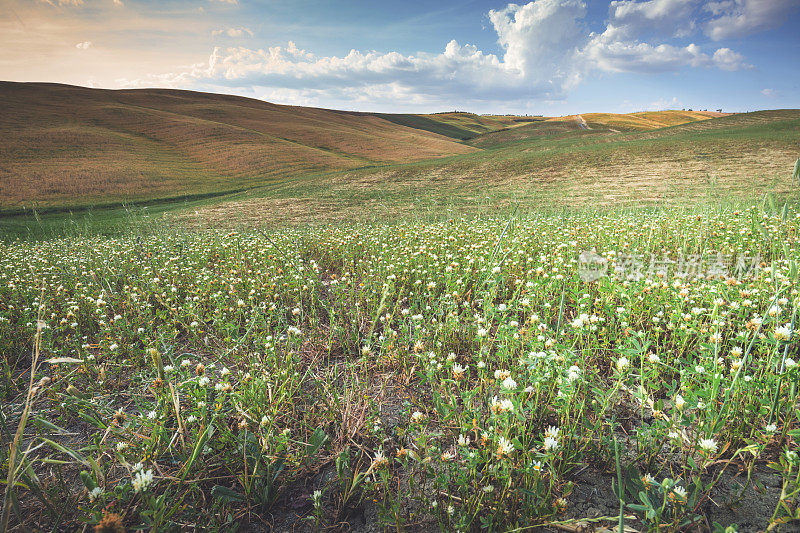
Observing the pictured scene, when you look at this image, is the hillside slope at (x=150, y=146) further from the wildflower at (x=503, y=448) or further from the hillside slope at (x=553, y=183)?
the wildflower at (x=503, y=448)

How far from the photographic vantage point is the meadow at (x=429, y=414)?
1.78 metres

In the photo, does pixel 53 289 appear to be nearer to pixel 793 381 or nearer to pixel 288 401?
pixel 288 401

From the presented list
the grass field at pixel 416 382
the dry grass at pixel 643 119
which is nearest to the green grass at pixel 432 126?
the dry grass at pixel 643 119

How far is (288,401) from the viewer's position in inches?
101

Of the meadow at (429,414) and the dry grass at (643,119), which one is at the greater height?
the dry grass at (643,119)

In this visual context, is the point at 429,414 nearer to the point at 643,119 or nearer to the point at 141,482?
the point at 141,482

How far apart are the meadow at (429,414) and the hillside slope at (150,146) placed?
2885 cm

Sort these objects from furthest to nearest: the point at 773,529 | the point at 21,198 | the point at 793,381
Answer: the point at 21,198, the point at 793,381, the point at 773,529

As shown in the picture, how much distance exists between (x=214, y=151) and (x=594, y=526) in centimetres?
4709

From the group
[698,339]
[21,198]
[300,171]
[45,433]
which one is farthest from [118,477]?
[300,171]

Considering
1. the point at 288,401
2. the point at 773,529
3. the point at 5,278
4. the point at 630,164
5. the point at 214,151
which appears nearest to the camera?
the point at 773,529

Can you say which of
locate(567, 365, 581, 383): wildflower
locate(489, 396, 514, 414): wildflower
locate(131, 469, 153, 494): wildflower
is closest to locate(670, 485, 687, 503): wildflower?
locate(567, 365, 581, 383): wildflower

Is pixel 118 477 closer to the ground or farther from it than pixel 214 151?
closer to the ground

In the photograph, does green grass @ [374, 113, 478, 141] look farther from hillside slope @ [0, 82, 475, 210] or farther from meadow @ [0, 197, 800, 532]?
meadow @ [0, 197, 800, 532]
